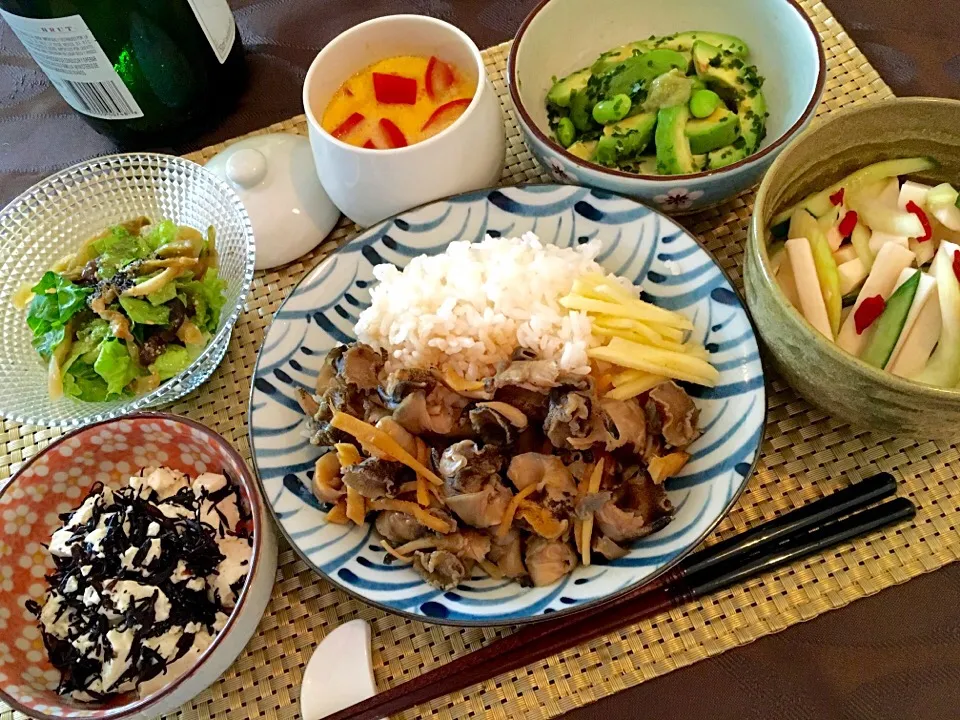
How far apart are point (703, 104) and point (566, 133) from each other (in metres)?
0.30

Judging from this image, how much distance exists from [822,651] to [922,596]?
206 millimetres

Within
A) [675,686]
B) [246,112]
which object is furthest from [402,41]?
[675,686]

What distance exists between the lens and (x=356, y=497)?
1.33 metres

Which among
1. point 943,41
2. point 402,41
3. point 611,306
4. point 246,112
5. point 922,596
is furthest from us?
point 246,112

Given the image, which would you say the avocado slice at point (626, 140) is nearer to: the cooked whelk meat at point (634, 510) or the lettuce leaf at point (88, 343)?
the cooked whelk meat at point (634, 510)

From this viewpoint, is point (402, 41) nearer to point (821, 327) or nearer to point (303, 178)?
point (303, 178)

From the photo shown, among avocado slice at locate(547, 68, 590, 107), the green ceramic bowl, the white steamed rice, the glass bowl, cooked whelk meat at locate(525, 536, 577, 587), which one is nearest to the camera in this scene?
the green ceramic bowl

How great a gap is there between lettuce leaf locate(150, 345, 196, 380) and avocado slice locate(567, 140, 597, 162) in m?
0.94

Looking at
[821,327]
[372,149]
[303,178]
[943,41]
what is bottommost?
[943,41]

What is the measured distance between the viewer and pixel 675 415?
1.33 metres

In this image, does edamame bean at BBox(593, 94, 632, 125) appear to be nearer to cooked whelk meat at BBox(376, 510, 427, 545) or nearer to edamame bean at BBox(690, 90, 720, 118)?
edamame bean at BBox(690, 90, 720, 118)

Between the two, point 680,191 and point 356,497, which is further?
point 680,191

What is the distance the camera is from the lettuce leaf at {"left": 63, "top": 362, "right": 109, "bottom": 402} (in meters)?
1.58

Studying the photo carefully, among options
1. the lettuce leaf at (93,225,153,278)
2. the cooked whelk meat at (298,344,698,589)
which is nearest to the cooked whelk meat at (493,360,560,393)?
the cooked whelk meat at (298,344,698,589)
